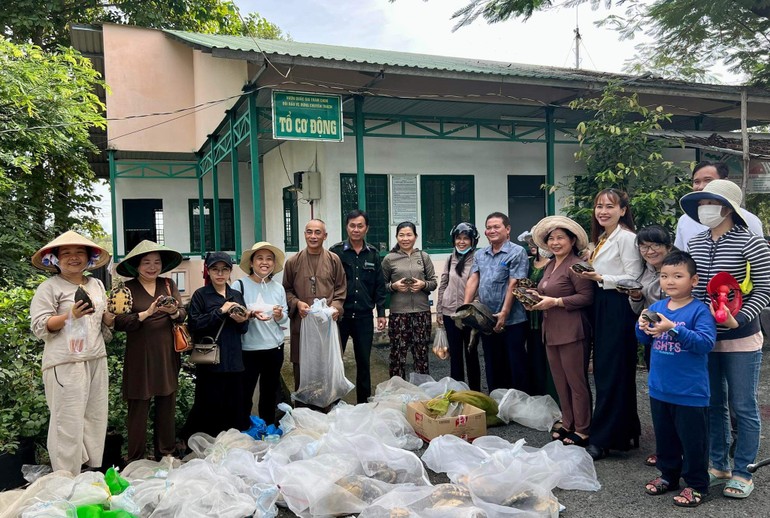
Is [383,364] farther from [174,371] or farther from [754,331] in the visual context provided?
[754,331]

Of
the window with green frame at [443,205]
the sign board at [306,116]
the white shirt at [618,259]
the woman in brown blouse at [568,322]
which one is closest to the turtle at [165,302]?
the woman in brown blouse at [568,322]

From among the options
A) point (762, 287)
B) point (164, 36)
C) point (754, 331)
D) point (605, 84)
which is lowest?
point (754, 331)

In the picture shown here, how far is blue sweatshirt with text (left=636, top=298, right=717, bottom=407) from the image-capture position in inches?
118

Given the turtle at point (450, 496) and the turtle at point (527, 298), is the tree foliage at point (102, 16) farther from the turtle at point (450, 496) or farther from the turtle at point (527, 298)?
the turtle at point (450, 496)

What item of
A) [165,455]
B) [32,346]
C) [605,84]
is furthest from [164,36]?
[165,455]

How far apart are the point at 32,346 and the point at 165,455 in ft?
4.46

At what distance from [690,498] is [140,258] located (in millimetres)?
3754

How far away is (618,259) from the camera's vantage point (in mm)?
3758

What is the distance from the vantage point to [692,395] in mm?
3037

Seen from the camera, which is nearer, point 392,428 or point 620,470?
point 620,470

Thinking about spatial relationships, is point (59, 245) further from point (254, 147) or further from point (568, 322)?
point (254, 147)

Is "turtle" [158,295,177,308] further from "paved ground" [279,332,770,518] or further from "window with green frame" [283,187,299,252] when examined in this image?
"window with green frame" [283,187,299,252]

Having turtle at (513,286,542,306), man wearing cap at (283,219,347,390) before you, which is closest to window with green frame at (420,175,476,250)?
man wearing cap at (283,219,347,390)

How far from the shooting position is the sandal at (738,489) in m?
3.14
